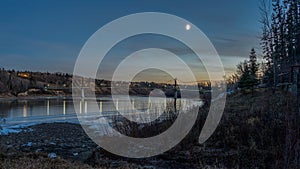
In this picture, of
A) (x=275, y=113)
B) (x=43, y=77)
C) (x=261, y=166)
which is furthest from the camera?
(x=43, y=77)

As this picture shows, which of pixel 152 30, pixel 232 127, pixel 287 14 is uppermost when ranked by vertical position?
pixel 287 14

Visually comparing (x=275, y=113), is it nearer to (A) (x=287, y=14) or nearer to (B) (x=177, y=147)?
(B) (x=177, y=147)

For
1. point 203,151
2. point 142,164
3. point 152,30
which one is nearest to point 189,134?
point 203,151

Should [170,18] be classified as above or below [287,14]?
below

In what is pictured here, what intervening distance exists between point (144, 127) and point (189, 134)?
1709 millimetres

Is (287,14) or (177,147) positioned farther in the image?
(287,14)

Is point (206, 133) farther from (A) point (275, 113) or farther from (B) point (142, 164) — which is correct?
(B) point (142, 164)

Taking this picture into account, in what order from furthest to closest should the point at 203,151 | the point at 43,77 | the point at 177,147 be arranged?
1. the point at 43,77
2. the point at 177,147
3. the point at 203,151

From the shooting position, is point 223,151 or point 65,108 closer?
A: point 223,151

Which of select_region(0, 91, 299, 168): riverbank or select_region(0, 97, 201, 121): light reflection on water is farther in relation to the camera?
select_region(0, 97, 201, 121): light reflection on water

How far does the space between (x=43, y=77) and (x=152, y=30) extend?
137920 mm

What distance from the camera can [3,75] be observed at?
103 meters

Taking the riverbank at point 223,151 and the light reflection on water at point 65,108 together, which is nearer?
the riverbank at point 223,151

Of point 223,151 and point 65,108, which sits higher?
point 223,151
